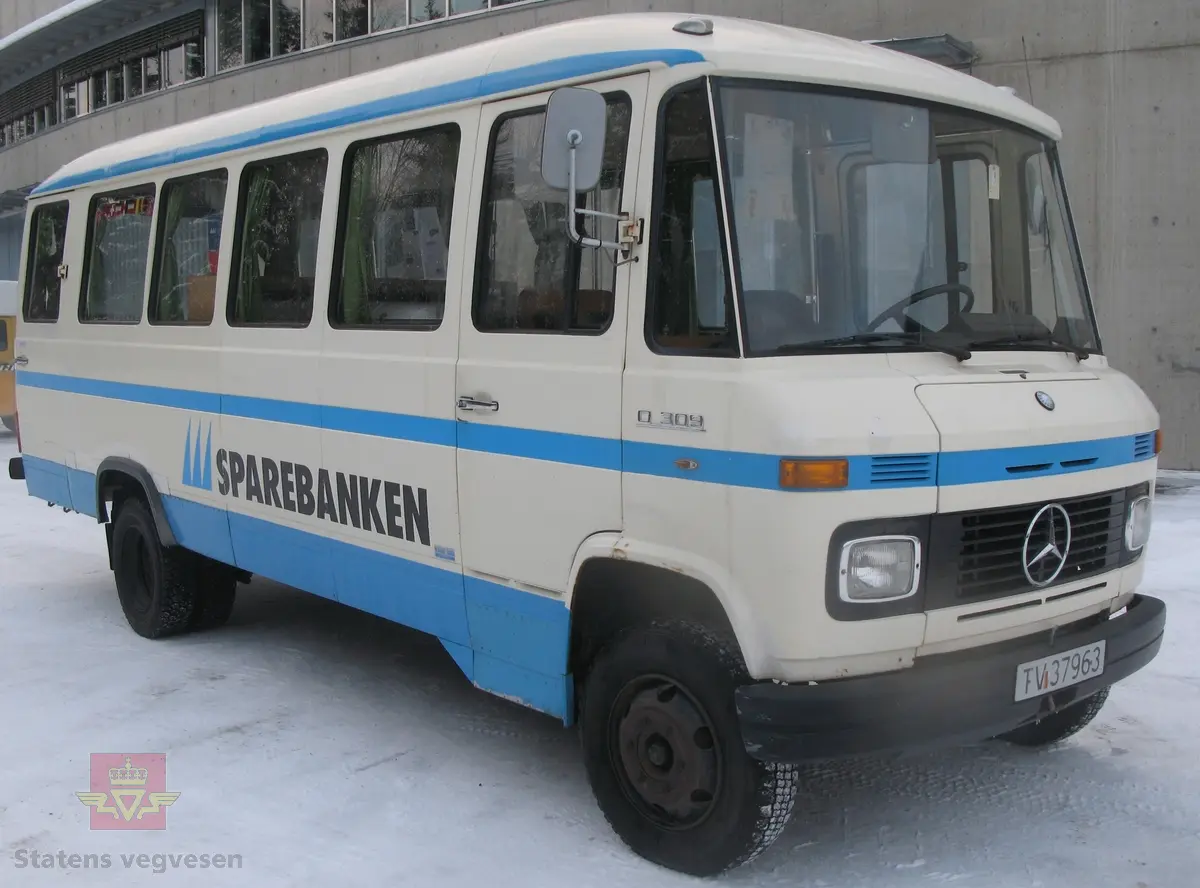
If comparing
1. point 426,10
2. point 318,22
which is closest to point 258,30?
point 318,22

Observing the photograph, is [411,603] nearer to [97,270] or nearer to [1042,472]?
[1042,472]

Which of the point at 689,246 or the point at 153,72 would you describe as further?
the point at 153,72

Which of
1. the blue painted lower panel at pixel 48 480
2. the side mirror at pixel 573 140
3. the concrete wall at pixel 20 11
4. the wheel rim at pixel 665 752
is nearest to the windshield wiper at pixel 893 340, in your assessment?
the side mirror at pixel 573 140

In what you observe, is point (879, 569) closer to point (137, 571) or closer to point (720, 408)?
point (720, 408)

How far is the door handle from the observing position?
425 centimetres

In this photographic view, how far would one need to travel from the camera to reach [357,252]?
16.4ft

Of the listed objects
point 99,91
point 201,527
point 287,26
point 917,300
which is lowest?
point 201,527

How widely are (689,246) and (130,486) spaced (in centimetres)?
453

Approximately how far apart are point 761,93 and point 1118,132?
33.1 ft

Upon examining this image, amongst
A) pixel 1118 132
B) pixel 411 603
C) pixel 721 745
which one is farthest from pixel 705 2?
pixel 721 745

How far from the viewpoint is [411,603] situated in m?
4.76

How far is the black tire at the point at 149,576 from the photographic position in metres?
6.54

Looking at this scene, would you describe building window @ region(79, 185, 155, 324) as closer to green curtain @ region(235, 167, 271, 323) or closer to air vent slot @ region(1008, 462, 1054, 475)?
green curtain @ region(235, 167, 271, 323)

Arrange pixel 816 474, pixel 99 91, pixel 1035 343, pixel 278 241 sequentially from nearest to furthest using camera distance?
1. pixel 816 474
2. pixel 1035 343
3. pixel 278 241
4. pixel 99 91
